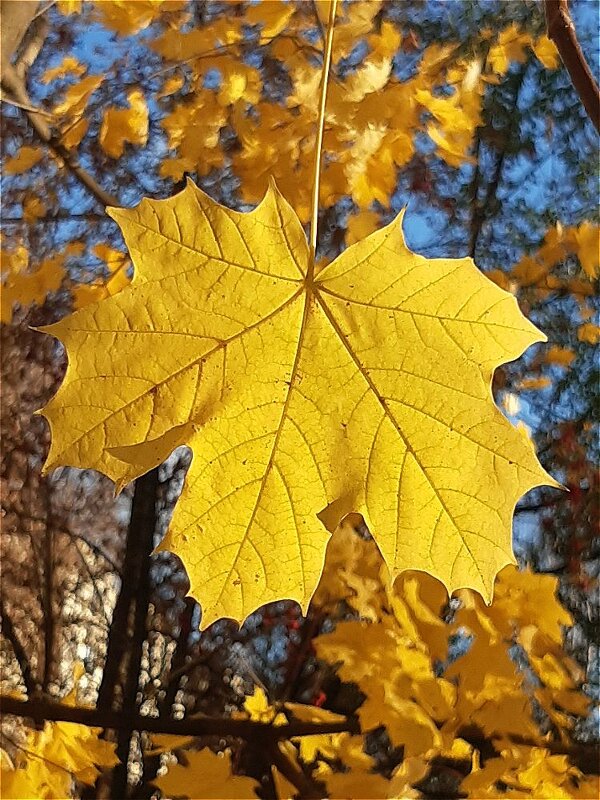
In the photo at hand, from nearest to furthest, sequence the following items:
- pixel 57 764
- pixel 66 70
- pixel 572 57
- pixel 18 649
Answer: pixel 572 57, pixel 57 764, pixel 66 70, pixel 18 649

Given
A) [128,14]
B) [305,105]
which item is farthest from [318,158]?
[128,14]

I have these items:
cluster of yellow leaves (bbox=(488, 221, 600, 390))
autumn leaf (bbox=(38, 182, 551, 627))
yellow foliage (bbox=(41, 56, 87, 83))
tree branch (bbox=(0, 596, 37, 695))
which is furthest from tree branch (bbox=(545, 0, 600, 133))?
tree branch (bbox=(0, 596, 37, 695))

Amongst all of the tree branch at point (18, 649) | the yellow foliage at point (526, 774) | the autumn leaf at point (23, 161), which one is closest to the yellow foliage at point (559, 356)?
the yellow foliage at point (526, 774)

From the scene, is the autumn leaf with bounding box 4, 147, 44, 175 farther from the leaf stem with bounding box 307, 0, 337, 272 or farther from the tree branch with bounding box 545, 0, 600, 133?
the tree branch with bounding box 545, 0, 600, 133

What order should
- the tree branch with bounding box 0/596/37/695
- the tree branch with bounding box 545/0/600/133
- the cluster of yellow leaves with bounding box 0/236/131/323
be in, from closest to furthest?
the tree branch with bounding box 545/0/600/133, the cluster of yellow leaves with bounding box 0/236/131/323, the tree branch with bounding box 0/596/37/695

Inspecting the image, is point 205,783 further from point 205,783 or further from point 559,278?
point 559,278

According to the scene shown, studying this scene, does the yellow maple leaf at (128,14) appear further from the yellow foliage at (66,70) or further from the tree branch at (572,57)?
the tree branch at (572,57)

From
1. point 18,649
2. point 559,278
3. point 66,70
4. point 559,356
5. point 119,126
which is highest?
point 66,70

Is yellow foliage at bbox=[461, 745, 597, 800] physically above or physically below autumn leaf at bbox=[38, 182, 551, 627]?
below
